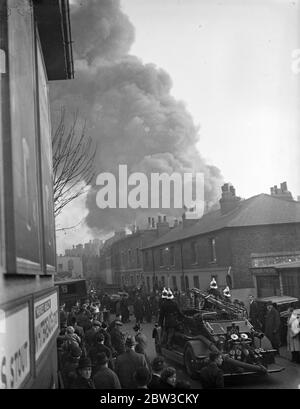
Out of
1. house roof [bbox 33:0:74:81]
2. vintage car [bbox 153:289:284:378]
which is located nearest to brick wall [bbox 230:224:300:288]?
vintage car [bbox 153:289:284:378]

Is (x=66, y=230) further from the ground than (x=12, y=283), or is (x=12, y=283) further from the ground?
(x=66, y=230)

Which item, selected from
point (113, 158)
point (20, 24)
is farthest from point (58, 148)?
point (20, 24)

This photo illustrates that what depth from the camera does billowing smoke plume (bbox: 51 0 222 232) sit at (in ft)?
13.8

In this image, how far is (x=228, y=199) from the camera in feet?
14.3

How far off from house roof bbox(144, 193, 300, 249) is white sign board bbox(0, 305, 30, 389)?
2725 millimetres

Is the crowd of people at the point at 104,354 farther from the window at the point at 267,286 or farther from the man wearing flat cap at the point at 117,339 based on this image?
the window at the point at 267,286

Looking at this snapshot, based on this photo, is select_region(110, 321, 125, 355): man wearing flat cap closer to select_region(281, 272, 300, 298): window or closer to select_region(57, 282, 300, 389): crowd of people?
select_region(57, 282, 300, 389): crowd of people

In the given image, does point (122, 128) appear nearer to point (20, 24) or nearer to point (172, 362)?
point (20, 24)

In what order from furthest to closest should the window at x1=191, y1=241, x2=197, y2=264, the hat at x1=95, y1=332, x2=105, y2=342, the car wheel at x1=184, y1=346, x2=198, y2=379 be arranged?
the window at x1=191, y1=241, x2=197, y2=264 → the hat at x1=95, y1=332, x2=105, y2=342 → the car wheel at x1=184, y1=346, x2=198, y2=379

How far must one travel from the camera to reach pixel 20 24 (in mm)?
2615

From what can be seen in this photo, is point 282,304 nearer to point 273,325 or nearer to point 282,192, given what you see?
point 273,325

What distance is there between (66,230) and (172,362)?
1.78 m

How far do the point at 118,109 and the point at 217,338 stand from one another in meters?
3.07

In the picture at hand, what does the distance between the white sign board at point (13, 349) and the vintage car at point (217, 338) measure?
241 centimetres
